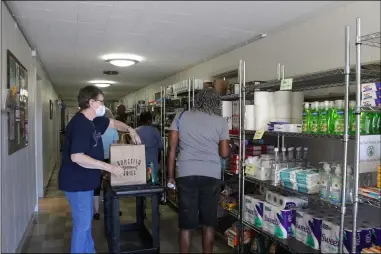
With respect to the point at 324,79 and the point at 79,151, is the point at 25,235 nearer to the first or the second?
the point at 79,151

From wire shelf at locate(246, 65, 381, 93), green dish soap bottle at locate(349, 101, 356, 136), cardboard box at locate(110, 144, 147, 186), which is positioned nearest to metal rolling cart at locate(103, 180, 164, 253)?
cardboard box at locate(110, 144, 147, 186)

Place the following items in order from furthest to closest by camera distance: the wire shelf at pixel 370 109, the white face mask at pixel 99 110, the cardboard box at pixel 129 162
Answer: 1. the cardboard box at pixel 129 162
2. the white face mask at pixel 99 110
3. the wire shelf at pixel 370 109

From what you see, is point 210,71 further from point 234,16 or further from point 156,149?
point 234,16

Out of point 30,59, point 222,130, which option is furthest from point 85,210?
point 30,59

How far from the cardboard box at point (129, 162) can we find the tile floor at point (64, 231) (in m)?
0.71

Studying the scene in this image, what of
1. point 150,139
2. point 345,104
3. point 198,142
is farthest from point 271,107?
point 150,139

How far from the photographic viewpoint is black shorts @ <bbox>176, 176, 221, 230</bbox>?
2.33 metres

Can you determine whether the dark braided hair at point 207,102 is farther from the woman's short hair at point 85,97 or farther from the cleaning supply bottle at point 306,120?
the woman's short hair at point 85,97

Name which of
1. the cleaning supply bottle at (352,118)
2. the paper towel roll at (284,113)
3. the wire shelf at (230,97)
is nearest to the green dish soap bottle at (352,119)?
the cleaning supply bottle at (352,118)

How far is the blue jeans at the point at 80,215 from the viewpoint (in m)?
2.12

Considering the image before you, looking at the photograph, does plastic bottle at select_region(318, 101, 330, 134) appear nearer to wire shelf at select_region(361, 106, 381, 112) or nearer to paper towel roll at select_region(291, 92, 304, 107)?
wire shelf at select_region(361, 106, 381, 112)

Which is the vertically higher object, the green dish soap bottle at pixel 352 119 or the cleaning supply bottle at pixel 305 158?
the green dish soap bottle at pixel 352 119

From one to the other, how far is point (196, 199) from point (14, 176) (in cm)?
155

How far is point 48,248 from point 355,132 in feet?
8.30
